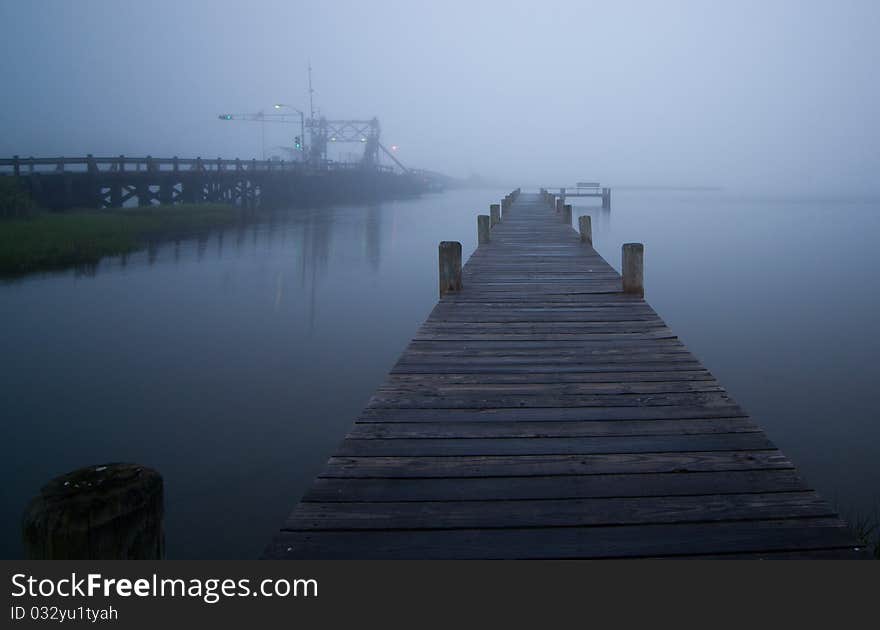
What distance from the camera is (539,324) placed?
→ 23.8 ft

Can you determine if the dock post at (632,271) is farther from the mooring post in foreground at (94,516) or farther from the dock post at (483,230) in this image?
the mooring post in foreground at (94,516)

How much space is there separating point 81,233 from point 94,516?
80.2 feet

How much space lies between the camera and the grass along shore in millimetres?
19562

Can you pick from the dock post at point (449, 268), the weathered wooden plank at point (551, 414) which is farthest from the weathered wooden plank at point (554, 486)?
the dock post at point (449, 268)

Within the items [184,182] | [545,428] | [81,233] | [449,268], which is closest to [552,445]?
[545,428]

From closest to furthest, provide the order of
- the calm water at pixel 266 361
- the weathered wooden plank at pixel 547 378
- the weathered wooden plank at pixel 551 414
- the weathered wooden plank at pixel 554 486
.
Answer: the weathered wooden plank at pixel 554 486 → the weathered wooden plank at pixel 551 414 → the weathered wooden plank at pixel 547 378 → the calm water at pixel 266 361

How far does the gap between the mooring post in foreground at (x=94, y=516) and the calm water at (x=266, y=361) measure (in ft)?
13.3

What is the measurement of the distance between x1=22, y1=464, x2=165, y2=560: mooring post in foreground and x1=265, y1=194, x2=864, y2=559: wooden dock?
2.59 feet

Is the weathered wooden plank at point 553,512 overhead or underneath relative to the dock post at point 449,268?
underneath

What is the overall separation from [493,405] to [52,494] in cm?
302

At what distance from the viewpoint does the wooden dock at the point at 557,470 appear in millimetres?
2994

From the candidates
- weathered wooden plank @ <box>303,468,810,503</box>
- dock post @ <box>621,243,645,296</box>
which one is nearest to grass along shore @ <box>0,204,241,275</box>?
dock post @ <box>621,243,645,296</box>

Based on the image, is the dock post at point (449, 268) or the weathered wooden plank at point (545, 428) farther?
the dock post at point (449, 268)

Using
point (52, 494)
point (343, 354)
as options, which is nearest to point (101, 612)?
point (52, 494)
